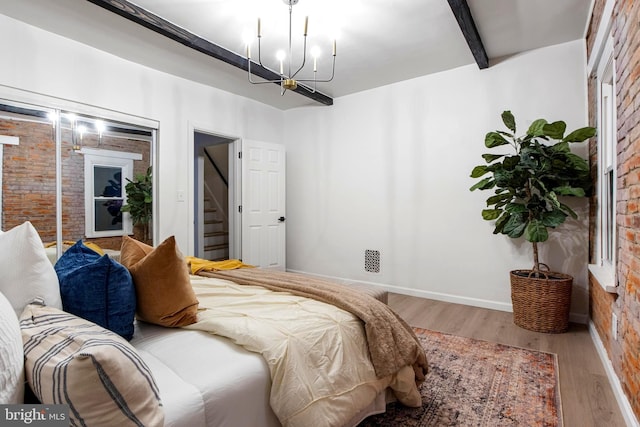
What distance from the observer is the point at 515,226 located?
2965 mm

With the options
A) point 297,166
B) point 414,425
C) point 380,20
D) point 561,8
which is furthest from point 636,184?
point 297,166

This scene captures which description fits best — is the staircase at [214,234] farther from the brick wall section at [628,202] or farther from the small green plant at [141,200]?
the brick wall section at [628,202]

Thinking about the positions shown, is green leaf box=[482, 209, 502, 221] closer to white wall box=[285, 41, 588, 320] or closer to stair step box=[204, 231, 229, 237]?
white wall box=[285, 41, 588, 320]

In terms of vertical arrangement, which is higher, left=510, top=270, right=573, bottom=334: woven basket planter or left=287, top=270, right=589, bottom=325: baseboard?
left=510, top=270, right=573, bottom=334: woven basket planter

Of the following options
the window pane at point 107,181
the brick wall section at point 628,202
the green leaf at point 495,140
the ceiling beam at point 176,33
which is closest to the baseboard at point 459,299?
the brick wall section at point 628,202

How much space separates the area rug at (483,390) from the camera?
1737 mm

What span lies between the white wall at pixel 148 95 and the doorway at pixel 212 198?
0.56m

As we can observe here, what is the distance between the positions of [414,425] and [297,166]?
4.07 metres

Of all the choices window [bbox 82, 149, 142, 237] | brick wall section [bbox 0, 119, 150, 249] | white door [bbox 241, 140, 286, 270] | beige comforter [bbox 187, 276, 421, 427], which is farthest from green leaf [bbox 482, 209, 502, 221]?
brick wall section [bbox 0, 119, 150, 249]

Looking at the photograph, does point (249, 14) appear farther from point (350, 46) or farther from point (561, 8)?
point (561, 8)

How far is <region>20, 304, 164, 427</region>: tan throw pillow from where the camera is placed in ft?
2.40

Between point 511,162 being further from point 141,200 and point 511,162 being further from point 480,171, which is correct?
point 141,200

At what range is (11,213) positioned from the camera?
110 inches

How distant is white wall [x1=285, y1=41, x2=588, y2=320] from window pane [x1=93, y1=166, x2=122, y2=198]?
8.10 feet
